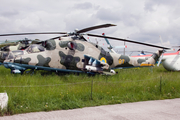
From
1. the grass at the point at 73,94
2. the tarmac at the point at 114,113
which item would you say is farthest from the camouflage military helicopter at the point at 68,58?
the tarmac at the point at 114,113

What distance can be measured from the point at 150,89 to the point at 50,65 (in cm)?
599

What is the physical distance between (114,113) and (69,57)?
607 cm

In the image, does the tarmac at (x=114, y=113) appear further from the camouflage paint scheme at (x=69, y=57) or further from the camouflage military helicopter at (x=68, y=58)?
the camouflage paint scheme at (x=69, y=57)

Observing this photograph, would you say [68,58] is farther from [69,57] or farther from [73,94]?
[73,94]

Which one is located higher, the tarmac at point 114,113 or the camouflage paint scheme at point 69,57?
the camouflage paint scheme at point 69,57

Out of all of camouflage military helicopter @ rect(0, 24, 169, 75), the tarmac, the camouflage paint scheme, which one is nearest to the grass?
the tarmac

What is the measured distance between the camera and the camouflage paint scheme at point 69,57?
9.62 meters

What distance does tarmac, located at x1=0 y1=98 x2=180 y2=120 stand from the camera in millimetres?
4766

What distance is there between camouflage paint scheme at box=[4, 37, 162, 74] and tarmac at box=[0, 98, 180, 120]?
4.97 metres

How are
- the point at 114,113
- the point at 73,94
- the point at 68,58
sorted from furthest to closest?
1. the point at 68,58
2. the point at 73,94
3. the point at 114,113

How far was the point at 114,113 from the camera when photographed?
5.27 meters

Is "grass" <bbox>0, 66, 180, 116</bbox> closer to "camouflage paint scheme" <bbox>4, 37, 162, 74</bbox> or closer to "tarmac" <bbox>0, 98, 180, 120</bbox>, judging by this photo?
"tarmac" <bbox>0, 98, 180, 120</bbox>

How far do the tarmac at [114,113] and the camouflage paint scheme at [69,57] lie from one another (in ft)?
16.3

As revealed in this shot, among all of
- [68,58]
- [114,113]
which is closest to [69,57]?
[68,58]
